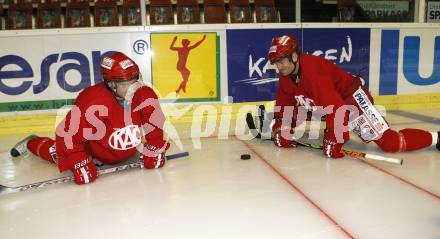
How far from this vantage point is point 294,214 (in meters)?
1.88

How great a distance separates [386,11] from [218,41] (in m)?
2.28

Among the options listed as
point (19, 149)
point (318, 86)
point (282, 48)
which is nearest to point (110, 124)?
point (19, 149)

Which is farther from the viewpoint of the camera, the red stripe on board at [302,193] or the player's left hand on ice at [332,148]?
the player's left hand on ice at [332,148]

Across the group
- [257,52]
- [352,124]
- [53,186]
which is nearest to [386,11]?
[257,52]

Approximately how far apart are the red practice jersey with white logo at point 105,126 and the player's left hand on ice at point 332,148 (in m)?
1.12

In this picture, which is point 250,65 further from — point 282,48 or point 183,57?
point 282,48

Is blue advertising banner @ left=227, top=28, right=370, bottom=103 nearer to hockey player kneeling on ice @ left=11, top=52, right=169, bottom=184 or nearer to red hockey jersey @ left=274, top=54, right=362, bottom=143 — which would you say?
red hockey jersey @ left=274, top=54, right=362, bottom=143

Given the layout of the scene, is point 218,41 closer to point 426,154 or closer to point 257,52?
point 257,52

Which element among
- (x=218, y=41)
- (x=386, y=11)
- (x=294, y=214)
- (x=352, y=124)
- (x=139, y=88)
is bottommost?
(x=294, y=214)

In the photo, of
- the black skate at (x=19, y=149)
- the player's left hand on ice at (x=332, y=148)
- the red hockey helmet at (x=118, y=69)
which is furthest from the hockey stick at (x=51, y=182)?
the player's left hand on ice at (x=332, y=148)

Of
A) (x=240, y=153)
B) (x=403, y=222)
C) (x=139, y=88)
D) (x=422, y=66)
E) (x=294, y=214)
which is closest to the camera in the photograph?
(x=403, y=222)

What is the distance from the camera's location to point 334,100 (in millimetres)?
2615

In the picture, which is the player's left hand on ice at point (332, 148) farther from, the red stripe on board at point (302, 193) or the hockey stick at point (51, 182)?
the hockey stick at point (51, 182)

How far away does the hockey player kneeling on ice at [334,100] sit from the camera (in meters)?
2.63
